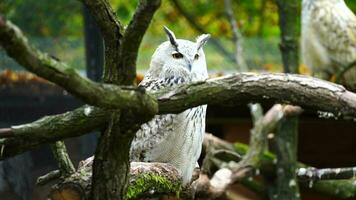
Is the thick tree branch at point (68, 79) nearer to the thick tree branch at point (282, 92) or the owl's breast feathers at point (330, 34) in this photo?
the thick tree branch at point (282, 92)

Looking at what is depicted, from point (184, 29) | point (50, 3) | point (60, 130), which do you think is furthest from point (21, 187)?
point (184, 29)

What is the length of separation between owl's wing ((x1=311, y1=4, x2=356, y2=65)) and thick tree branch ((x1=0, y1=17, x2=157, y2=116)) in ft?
14.4

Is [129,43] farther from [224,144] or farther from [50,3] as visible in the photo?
→ [50,3]

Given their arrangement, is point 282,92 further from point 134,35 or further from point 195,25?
point 195,25

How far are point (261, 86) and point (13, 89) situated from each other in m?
2.91

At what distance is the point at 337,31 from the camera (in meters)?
6.41

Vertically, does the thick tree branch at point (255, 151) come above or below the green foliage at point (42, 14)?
below

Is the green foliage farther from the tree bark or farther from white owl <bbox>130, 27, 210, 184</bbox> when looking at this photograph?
the tree bark

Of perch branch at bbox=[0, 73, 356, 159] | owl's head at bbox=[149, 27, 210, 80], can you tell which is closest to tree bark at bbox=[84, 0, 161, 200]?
perch branch at bbox=[0, 73, 356, 159]

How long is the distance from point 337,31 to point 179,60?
2.80 meters

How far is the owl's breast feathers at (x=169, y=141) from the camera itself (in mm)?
3676

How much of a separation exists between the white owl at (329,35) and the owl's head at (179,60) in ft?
8.30

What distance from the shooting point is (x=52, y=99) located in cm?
520

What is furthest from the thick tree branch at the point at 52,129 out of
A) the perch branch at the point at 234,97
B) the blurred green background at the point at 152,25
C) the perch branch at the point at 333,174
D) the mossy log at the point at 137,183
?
the blurred green background at the point at 152,25
